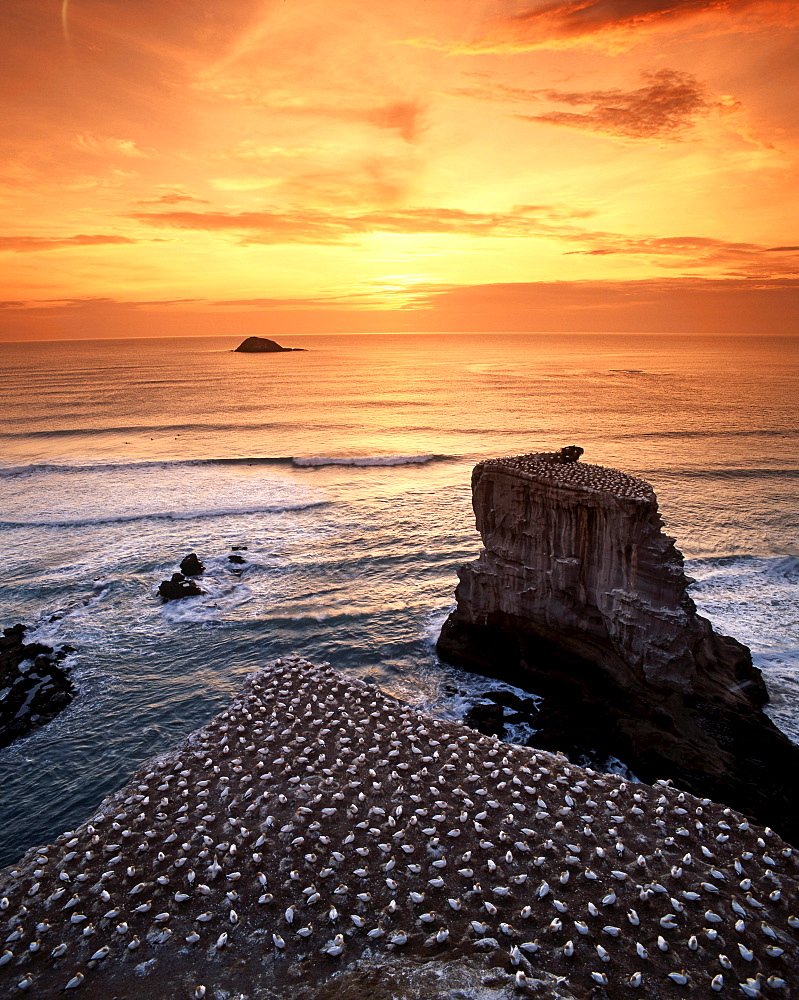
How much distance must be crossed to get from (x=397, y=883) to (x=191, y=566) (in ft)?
73.7

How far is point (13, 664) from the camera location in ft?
73.4

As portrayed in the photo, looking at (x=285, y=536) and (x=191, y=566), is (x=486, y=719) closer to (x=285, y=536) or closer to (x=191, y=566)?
(x=191, y=566)

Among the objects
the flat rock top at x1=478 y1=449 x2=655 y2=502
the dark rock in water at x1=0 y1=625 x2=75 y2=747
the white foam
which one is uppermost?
the flat rock top at x1=478 y1=449 x2=655 y2=502

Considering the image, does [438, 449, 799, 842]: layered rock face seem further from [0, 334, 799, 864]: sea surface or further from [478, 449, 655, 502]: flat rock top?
[0, 334, 799, 864]: sea surface

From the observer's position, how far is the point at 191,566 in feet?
99.5

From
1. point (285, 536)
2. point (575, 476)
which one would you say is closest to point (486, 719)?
point (575, 476)

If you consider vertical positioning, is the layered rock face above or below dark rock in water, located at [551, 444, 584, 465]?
below

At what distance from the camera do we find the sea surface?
810 inches

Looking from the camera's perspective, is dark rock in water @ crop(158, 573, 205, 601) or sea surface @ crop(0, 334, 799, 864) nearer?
sea surface @ crop(0, 334, 799, 864)

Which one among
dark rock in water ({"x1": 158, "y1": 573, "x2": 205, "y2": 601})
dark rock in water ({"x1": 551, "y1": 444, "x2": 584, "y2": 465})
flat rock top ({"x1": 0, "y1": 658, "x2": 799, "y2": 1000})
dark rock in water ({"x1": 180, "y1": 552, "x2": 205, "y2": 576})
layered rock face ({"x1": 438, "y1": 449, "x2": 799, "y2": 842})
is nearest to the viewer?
flat rock top ({"x1": 0, "y1": 658, "x2": 799, "y2": 1000})

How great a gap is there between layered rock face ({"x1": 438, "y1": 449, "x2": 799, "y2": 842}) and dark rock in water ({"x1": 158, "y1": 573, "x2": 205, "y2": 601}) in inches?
525

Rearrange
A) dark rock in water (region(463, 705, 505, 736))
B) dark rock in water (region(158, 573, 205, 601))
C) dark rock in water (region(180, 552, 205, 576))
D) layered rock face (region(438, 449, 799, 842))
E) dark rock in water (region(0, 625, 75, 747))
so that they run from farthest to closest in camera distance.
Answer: dark rock in water (region(180, 552, 205, 576)), dark rock in water (region(158, 573, 205, 601)), dark rock in water (region(0, 625, 75, 747)), dark rock in water (region(463, 705, 505, 736)), layered rock face (region(438, 449, 799, 842))

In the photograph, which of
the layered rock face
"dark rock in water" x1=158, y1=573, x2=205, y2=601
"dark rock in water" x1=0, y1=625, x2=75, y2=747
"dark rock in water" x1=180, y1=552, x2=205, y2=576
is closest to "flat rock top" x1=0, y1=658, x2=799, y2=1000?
the layered rock face

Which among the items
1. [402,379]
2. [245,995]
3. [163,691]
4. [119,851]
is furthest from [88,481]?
[402,379]
